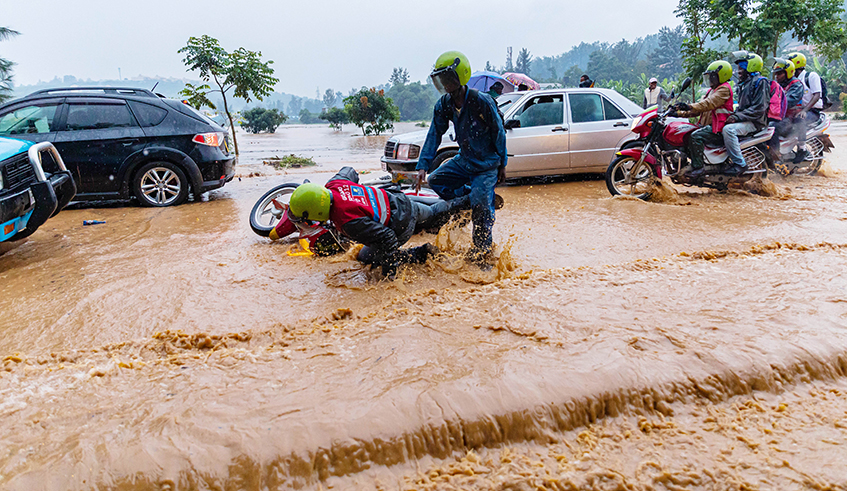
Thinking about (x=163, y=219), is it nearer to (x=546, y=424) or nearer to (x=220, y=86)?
(x=546, y=424)

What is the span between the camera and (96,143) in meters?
7.10

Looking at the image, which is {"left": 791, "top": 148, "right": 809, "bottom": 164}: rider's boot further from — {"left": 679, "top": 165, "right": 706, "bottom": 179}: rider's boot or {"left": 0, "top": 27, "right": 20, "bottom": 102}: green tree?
{"left": 0, "top": 27, "right": 20, "bottom": 102}: green tree

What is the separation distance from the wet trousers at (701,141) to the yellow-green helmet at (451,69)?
14.5 feet

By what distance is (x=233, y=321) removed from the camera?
11.7ft

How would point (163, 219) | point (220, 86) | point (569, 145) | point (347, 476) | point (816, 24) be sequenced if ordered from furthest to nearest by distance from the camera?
point (220, 86) → point (816, 24) → point (569, 145) → point (163, 219) → point (347, 476)

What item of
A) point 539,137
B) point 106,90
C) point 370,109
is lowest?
point 539,137

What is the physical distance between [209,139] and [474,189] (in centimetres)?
483

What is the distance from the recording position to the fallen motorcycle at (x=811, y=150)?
26.6 ft

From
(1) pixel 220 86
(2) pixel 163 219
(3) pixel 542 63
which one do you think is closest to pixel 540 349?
(2) pixel 163 219

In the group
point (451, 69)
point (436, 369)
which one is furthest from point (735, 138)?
point (436, 369)

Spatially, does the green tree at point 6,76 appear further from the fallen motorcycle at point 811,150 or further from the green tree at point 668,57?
the green tree at point 668,57

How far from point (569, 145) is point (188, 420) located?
24.2ft

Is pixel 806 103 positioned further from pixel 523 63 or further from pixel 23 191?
pixel 523 63

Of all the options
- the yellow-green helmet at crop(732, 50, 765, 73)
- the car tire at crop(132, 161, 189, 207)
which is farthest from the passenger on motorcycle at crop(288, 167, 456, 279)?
the yellow-green helmet at crop(732, 50, 765, 73)
